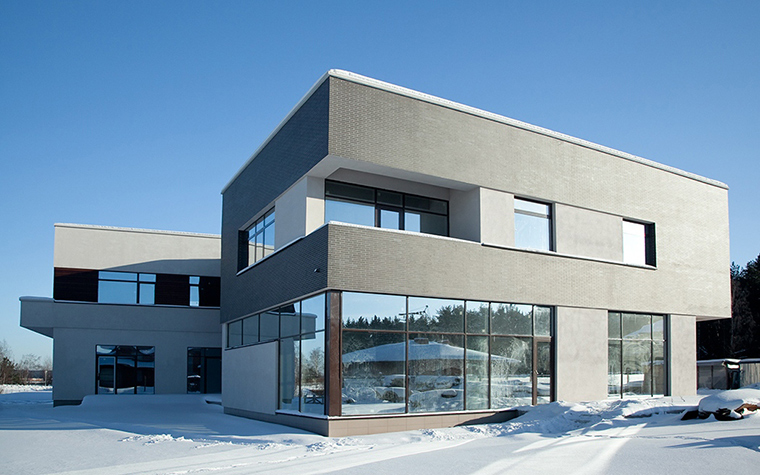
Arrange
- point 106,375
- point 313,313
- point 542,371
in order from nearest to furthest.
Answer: point 313,313 → point 542,371 → point 106,375

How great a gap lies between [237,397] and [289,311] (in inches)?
226

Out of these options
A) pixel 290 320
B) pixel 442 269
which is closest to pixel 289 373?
pixel 290 320

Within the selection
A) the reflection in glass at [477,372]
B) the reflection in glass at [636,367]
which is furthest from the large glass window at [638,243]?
the reflection in glass at [477,372]

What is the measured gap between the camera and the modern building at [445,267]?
662 inches

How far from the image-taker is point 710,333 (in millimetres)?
49562

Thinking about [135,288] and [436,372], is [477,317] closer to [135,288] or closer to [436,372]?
[436,372]

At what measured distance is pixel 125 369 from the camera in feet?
107

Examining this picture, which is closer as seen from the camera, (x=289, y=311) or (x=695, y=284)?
(x=289, y=311)

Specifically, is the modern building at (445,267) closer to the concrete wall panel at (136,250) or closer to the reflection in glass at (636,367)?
the reflection in glass at (636,367)

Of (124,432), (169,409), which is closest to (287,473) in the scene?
(124,432)

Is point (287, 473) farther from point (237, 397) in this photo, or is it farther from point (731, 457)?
point (237, 397)

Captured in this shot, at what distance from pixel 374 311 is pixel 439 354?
89.0 inches

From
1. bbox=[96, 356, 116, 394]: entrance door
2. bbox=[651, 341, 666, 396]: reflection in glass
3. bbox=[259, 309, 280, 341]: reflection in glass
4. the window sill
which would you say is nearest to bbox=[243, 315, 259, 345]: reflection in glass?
bbox=[259, 309, 280, 341]: reflection in glass

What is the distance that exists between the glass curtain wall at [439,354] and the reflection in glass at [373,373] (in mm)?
24
